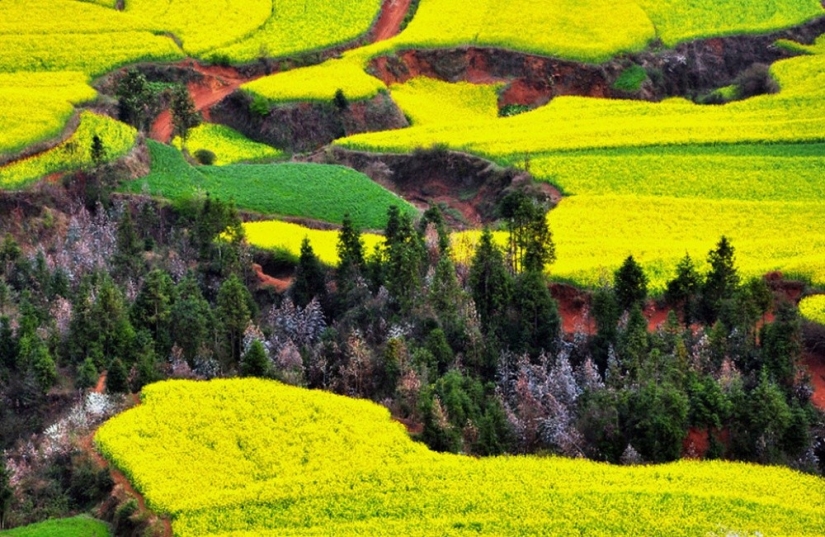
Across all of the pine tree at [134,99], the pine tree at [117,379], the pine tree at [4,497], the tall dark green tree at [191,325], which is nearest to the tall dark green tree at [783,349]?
the tall dark green tree at [191,325]

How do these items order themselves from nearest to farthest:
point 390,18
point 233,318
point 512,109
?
point 233,318
point 512,109
point 390,18

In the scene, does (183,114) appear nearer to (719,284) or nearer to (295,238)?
(295,238)

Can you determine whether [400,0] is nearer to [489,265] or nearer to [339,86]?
[339,86]

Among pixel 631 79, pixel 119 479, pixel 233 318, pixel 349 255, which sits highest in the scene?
pixel 631 79

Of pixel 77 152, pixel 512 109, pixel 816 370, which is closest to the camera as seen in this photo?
pixel 816 370

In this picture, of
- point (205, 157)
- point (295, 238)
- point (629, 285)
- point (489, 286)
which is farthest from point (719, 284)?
point (205, 157)

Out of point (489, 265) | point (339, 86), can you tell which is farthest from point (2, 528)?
point (339, 86)
